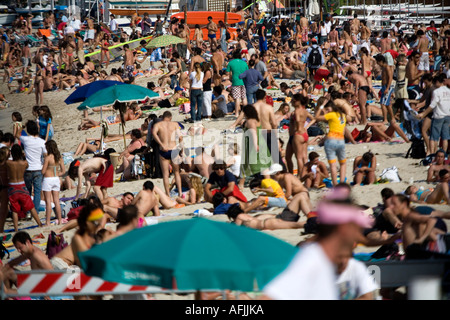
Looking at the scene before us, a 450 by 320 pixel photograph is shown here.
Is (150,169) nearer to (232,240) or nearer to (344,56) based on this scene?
(232,240)

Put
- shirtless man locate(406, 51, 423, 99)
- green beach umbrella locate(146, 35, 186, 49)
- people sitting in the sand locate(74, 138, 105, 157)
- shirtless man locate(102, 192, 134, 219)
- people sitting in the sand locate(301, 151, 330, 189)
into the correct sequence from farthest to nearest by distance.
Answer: green beach umbrella locate(146, 35, 186, 49), people sitting in the sand locate(74, 138, 105, 157), shirtless man locate(406, 51, 423, 99), people sitting in the sand locate(301, 151, 330, 189), shirtless man locate(102, 192, 134, 219)

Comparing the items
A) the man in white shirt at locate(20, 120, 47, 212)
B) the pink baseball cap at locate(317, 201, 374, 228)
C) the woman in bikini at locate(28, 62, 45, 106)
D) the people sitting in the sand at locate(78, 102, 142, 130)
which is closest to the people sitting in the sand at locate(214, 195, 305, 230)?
the man in white shirt at locate(20, 120, 47, 212)

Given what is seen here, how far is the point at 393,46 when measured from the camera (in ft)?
61.9

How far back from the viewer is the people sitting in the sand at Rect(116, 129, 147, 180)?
12.1 metres

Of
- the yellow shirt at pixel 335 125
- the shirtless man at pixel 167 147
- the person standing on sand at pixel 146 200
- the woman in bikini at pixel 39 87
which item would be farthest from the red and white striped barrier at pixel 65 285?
the woman in bikini at pixel 39 87

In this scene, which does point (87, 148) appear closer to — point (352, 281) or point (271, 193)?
point (271, 193)

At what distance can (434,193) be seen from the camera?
26.9 feet

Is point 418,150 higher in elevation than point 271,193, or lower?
higher

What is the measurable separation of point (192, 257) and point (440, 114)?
23.8ft

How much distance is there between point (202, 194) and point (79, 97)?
519 centimetres

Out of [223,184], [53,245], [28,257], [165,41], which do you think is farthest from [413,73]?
[165,41]

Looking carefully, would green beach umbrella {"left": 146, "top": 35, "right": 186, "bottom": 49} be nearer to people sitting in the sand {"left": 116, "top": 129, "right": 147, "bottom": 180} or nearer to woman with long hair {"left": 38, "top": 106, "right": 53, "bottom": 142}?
woman with long hair {"left": 38, "top": 106, "right": 53, "bottom": 142}

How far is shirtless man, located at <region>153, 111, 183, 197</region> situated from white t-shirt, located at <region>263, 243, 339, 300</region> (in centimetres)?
804
